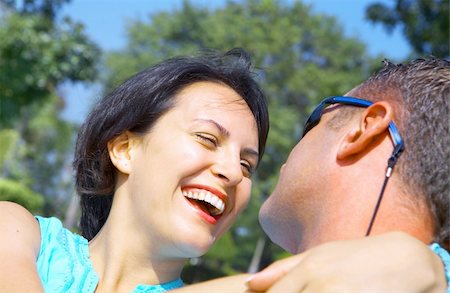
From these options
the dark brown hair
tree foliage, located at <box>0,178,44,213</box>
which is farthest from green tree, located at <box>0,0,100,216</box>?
the dark brown hair

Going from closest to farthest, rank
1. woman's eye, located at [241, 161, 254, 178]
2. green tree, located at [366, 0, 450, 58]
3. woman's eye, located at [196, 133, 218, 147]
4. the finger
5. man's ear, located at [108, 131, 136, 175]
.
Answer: the finger → woman's eye, located at [196, 133, 218, 147] → woman's eye, located at [241, 161, 254, 178] → man's ear, located at [108, 131, 136, 175] → green tree, located at [366, 0, 450, 58]

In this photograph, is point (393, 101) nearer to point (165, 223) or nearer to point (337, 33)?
point (165, 223)

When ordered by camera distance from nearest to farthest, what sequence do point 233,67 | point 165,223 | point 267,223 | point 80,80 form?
point 267,223 < point 165,223 < point 233,67 < point 80,80

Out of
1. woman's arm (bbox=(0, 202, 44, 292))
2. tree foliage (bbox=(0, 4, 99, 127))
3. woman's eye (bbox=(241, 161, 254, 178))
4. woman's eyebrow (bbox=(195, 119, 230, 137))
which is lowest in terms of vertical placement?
woman's arm (bbox=(0, 202, 44, 292))

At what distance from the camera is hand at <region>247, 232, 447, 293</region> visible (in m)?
1.58

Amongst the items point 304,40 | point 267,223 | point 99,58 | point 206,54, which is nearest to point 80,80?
point 99,58

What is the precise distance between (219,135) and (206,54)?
676mm

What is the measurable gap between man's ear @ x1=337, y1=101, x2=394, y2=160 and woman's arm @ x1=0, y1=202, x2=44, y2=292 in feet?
3.42

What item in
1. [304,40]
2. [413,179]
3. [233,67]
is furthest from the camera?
[304,40]

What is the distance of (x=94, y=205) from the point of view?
3.30 m

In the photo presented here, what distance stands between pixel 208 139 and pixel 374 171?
1.04 m

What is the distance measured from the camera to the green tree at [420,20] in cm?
1206

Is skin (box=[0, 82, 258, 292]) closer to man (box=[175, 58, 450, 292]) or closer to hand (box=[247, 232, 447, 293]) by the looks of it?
man (box=[175, 58, 450, 292])

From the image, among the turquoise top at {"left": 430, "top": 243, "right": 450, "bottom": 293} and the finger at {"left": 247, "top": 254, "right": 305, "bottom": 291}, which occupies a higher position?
the turquoise top at {"left": 430, "top": 243, "right": 450, "bottom": 293}
